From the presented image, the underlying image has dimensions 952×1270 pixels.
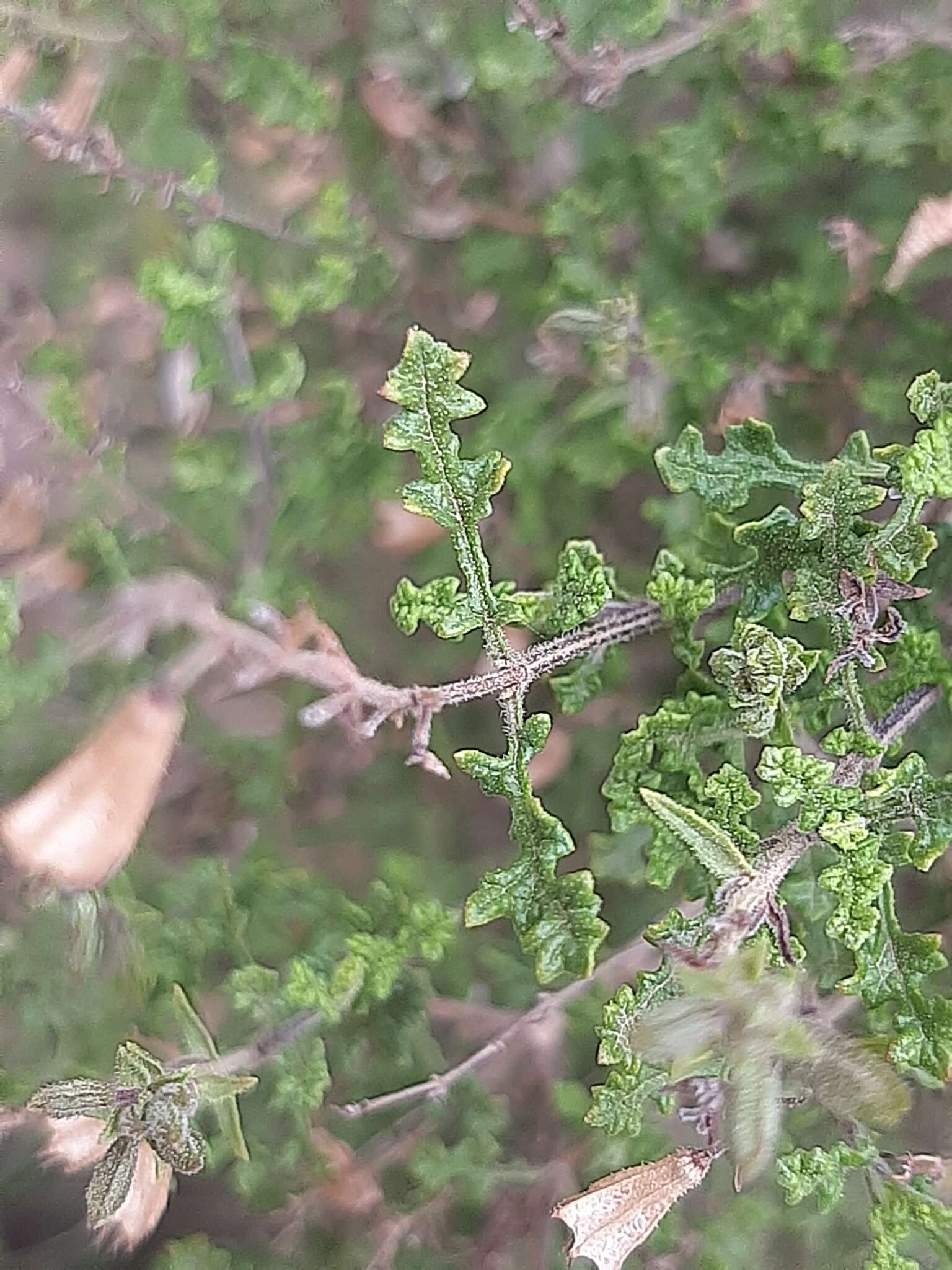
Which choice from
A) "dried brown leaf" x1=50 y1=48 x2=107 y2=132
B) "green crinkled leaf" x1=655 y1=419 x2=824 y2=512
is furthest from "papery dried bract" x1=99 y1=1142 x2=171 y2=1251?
"dried brown leaf" x1=50 y1=48 x2=107 y2=132

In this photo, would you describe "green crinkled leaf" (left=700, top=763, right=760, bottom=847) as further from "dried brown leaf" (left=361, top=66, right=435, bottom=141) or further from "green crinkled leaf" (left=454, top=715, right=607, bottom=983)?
"dried brown leaf" (left=361, top=66, right=435, bottom=141)

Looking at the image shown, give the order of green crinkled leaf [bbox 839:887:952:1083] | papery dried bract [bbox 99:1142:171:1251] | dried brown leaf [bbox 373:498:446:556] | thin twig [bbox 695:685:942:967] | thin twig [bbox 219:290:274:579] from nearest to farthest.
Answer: thin twig [bbox 695:685:942:967], green crinkled leaf [bbox 839:887:952:1083], papery dried bract [bbox 99:1142:171:1251], thin twig [bbox 219:290:274:579], dried brown leaf [bbox 373:498:446:556]

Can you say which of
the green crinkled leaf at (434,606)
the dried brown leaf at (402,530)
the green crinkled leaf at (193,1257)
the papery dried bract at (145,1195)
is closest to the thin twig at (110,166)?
the dried brown leaf at (402,530)

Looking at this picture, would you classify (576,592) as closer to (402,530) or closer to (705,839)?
(705,839)

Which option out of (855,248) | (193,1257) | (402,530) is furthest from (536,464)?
(193,1257)

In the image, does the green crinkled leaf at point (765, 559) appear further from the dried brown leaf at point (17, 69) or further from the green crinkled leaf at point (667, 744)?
the dried brown leaf at point (17, 69)
